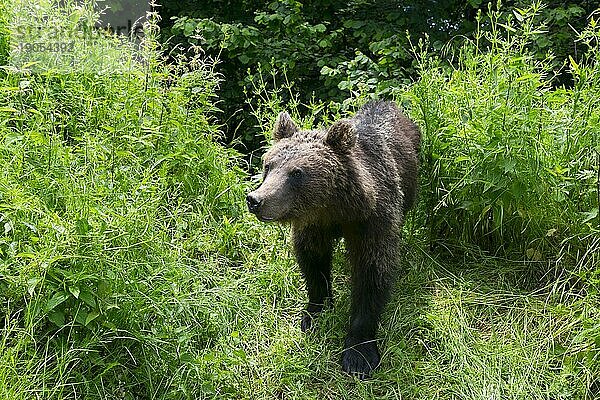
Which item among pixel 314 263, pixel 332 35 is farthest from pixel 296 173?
pixel 332 35

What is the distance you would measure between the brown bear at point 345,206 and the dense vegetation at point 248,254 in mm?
222

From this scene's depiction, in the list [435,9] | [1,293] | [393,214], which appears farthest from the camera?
[435,9]

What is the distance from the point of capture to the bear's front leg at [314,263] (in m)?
4.00

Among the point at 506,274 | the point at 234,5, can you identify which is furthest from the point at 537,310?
the point at 234,5

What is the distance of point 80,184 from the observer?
3.66 metres

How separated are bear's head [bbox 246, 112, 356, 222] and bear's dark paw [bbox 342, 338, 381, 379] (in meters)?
0.75

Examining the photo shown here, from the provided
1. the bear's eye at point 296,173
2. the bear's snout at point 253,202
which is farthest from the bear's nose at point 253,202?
the bear's eye at point 296,173

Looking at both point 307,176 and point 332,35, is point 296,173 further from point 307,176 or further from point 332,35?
point 332,35

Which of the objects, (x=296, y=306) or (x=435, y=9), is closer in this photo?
(x=296, y=306)

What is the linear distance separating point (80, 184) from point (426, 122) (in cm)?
236

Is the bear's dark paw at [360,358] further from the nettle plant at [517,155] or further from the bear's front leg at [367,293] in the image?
the nettle plant at [517,155]

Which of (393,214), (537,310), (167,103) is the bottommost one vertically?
(537,310)

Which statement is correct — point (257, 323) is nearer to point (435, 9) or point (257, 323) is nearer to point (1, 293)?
point (1, 293)

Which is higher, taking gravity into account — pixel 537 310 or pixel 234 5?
pixel 234 5
